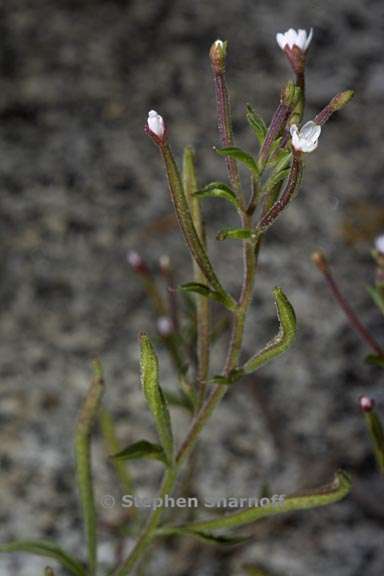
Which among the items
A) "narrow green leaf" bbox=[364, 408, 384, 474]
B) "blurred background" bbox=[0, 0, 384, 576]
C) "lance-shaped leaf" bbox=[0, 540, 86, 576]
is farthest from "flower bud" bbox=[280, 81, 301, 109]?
"blurred background" bbox=[0, 0, 384, 576]

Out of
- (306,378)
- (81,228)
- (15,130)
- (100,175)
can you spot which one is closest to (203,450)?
(306,378)

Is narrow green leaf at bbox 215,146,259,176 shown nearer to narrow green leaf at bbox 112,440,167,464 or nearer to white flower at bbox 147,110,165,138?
white flower at bbox 147,110,165,138

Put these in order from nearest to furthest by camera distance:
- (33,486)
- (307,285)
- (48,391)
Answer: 1. (33,486)
2. (48,391)
3. (307,285)

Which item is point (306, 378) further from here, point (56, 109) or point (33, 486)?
point (56, 109)

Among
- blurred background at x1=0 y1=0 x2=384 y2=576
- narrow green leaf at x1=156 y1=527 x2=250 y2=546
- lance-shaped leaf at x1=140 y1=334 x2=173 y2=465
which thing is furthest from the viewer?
blurred background at x1=0 y1=0 x2=384 y2=576

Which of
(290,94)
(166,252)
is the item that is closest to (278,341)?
(290,94)

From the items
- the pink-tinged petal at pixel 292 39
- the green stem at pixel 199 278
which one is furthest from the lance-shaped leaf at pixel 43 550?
the pink-tinged petal at pixel 292 39

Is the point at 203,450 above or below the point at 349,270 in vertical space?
below
